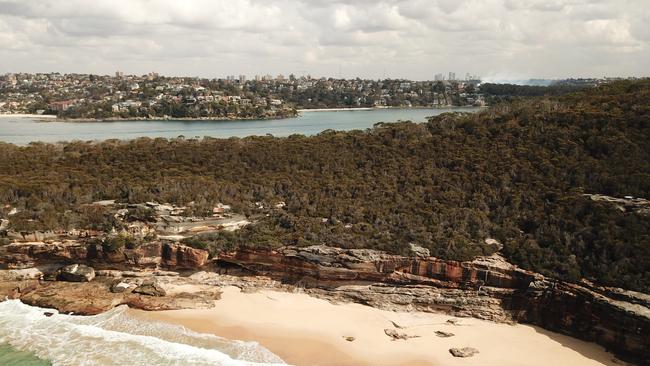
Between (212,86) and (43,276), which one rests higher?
(212,86)

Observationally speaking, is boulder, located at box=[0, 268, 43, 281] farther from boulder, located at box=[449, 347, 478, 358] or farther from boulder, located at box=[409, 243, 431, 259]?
boulder, located at box=[449, 347, 478, 358]

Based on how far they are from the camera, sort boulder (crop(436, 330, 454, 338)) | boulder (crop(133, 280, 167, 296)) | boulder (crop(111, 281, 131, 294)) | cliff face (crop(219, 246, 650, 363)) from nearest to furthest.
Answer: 1. cliff face (crop(219, 246, 650, 363))
2. boulder (crop(436, 330, 454, 338))
3. boulder (crop(133, 280, 167, 296))
4. boulder (crop(111, 281, 131, 294))

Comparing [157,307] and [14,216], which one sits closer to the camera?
[157,307]

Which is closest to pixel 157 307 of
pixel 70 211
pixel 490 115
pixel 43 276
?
pixel 43 276

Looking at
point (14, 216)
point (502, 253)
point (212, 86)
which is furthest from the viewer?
point (212, 86)

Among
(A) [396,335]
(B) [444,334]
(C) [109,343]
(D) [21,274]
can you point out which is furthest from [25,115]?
(B) [444,334]

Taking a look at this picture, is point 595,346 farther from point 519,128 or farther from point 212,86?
point 212,86

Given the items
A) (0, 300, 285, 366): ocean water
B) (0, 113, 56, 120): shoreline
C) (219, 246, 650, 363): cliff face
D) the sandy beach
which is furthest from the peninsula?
(0, 113, 56, 120): shoreline
